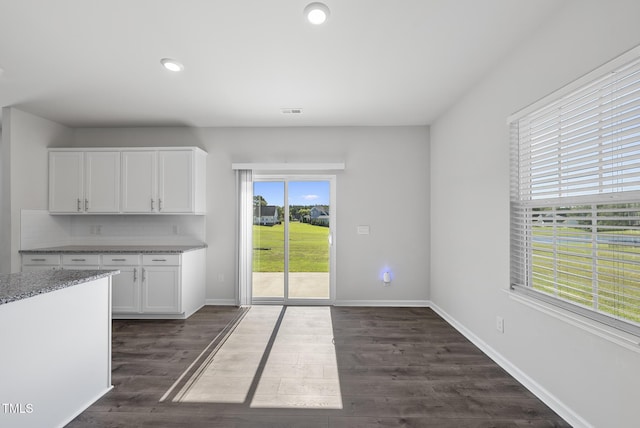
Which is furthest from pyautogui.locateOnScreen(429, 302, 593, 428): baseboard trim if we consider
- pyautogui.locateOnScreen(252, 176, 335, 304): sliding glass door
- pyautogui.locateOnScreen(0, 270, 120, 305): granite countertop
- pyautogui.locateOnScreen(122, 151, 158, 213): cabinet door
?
pyautogui.locateOnScreen(122, 151, 158, 213): cabinet door

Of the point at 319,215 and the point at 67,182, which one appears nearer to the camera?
the point at 67,182

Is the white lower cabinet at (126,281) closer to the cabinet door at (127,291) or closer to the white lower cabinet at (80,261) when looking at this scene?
the cabinet door at (127,291)

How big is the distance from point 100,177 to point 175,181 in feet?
3.39

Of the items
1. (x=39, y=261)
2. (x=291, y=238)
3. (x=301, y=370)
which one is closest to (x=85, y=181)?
(x=39, y=261)

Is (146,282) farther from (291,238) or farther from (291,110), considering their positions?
(291,110)

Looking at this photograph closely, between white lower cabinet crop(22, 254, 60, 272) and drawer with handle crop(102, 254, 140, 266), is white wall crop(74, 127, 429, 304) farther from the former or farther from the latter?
white lower cabinet crop(22, 254, 60, 272)

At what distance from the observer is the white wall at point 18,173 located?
139 inches

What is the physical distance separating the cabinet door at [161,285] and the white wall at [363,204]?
69 centimetres

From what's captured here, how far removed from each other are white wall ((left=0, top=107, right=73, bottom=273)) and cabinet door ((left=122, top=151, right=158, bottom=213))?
1.05m

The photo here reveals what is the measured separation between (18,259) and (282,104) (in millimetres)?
3797

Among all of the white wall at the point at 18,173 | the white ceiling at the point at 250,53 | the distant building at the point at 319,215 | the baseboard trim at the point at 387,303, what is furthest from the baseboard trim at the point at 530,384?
the white wall at the point at 18,173

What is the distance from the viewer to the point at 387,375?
7.89 feet

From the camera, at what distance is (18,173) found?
11.8ft

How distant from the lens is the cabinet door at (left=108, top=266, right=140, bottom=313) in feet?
12.1
